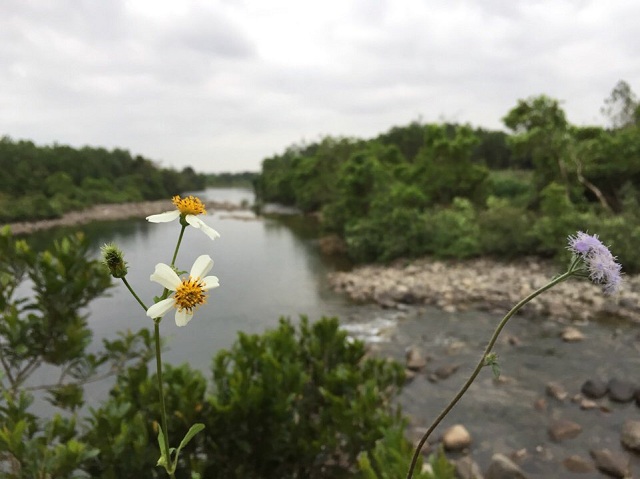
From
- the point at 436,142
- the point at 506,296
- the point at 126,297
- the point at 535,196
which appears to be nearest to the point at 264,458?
the point at 506,296

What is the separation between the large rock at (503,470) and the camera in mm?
4555

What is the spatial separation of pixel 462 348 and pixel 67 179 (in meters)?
50.2

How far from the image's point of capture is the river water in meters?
5.45

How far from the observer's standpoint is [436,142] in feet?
67.6

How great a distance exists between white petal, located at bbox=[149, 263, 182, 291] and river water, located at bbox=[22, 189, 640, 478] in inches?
88.9

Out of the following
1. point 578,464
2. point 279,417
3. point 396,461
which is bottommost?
point 578,464

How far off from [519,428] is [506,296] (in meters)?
5.51

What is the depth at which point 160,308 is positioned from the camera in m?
0.69

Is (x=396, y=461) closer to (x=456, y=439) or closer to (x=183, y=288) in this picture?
(x=183, y=288)

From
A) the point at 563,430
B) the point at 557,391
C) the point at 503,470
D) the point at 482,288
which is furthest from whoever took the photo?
the point at 482,288

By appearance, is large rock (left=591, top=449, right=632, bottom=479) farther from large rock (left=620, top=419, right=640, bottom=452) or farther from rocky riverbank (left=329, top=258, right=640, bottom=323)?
rocky riverbank (left=329, top=258, right=640, bottom=323)

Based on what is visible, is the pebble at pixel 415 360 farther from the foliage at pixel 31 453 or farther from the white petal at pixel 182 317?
the white petal at pixel 182 317

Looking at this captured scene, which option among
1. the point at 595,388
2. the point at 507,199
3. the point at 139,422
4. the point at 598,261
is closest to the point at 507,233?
the point at 507,199

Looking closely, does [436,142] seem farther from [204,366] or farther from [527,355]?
[204,366]
